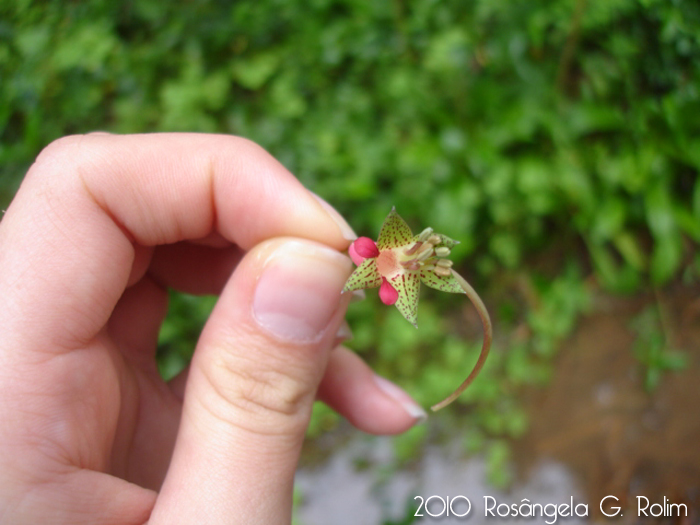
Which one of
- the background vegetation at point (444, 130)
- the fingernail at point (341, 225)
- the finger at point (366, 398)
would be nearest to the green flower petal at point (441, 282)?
the fingernail at point (341, 225)

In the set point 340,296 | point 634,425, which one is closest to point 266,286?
point 340,296

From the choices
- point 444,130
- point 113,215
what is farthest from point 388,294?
point 444,130

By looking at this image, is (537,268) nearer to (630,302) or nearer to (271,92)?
(630,302)

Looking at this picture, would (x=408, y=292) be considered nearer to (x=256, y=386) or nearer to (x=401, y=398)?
(x=256, y=386)

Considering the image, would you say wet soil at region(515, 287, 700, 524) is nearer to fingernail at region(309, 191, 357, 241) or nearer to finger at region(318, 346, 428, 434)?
finger at region(318, 346, 428, 434)

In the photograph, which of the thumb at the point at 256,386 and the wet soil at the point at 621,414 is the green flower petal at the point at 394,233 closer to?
the thumb at the point at 256,386

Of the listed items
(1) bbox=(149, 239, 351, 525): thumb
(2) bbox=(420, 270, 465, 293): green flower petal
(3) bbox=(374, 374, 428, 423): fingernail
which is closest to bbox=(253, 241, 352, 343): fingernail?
(1) bbox=(149, 239, 351, 525): thumb
